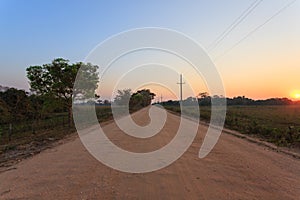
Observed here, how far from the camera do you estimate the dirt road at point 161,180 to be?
502 centimetres

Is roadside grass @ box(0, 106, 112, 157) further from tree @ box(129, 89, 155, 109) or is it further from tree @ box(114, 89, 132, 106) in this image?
tree @ box(129, 89, 155, 109)

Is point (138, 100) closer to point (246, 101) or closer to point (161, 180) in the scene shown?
point (246, 101)

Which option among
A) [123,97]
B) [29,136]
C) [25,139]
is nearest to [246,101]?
[123,97]

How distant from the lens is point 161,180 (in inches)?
235

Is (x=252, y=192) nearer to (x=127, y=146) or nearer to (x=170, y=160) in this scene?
(x=170, y=160)

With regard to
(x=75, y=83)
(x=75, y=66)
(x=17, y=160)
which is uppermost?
(x=75, y=66)

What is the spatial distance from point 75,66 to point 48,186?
671 inches

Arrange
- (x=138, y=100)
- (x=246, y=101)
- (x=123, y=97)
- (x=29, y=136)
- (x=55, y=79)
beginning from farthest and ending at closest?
(x=246, y=101) → (x=138, y=100) → (x=123, y=97) → (x=55, y=79) → (x=29, y=136)

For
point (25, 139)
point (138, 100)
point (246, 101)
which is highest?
point (246, 101)

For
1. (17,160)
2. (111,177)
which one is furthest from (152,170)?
(17,160)

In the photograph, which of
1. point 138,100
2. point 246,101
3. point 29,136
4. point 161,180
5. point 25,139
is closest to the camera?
point 161,180

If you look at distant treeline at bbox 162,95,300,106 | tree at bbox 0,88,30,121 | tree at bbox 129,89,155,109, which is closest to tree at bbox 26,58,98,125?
tree at bbox 0,88,30,121

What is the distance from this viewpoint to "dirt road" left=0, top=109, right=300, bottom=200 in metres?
5.02

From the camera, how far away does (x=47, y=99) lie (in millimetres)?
21047
